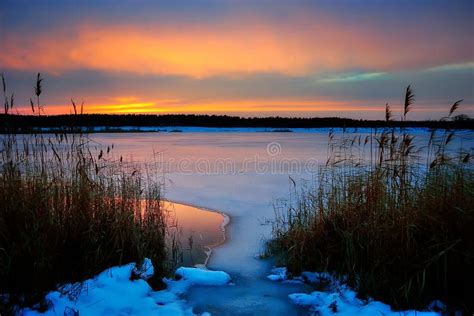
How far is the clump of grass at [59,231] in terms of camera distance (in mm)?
3504

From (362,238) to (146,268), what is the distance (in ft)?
7.88

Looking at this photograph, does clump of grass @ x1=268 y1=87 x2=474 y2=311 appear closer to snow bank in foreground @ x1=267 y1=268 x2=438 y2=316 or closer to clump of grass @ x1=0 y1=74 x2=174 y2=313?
snow bank in foreground @ x1=267 y1=268 x2=438 y2=316

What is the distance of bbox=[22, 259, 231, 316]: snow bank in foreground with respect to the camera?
3381 mm

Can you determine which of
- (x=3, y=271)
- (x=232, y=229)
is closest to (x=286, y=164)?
(x=232, y=229)

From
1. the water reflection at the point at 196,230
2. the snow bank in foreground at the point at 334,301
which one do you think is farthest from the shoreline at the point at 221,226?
the snow bank in foreground at the point at 334,301

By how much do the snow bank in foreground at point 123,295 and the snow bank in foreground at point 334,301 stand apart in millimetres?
942

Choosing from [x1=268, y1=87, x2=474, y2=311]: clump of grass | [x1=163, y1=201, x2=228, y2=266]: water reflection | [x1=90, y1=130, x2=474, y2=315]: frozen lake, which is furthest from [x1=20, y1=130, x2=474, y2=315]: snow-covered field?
[x1=268, y1=87, x2=474, y2=311]: clump of grass

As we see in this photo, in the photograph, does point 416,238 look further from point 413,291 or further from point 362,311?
point 362,311

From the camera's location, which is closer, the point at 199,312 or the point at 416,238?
the point at 199,312

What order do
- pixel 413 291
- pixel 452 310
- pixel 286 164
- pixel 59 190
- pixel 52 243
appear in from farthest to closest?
pixel 286 164 < pixel 59 190 < pixel 52 243 < pixel 413 291 < pixel 452 310

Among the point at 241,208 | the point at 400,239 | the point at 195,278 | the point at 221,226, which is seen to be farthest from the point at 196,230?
the point at 400,239

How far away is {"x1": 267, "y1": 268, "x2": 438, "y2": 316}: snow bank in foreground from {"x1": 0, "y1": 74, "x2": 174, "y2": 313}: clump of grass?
1.64 m

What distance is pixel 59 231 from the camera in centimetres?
408

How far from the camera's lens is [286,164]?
14750 millimetres
